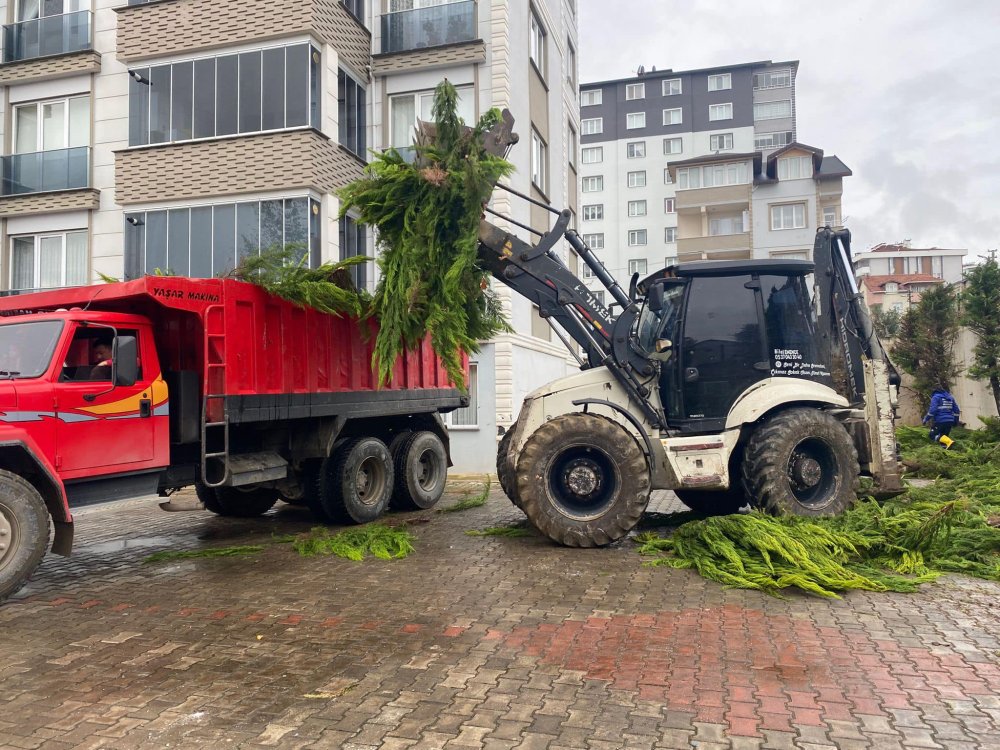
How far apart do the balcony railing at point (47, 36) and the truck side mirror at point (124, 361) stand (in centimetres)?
1420

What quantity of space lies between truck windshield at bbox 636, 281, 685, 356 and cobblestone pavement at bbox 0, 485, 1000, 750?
8.07 ft

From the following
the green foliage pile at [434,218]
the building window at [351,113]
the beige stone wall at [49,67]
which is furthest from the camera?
the beige stone wall at [49,67]

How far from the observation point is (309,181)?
603 inches

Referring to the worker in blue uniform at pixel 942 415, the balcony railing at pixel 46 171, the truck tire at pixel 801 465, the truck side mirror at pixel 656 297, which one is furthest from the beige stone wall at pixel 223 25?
the worker in blue uniform at pixel 942 415

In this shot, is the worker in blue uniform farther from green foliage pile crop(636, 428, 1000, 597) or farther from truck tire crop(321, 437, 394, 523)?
truck tire crop(321, 437, 394, 523)

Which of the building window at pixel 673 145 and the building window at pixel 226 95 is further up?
the building window at pixel 673 145

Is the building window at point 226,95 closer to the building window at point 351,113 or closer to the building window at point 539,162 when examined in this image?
the building window at point 351,113

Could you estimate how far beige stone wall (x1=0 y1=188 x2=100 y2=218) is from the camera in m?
17.4

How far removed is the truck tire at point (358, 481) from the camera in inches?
367

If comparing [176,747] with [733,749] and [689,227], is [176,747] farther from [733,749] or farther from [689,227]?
[689,227]

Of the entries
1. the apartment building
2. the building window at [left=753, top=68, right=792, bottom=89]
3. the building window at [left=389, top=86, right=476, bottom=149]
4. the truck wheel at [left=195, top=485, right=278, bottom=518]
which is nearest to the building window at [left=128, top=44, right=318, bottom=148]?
the apartment building

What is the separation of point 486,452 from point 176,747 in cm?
1338

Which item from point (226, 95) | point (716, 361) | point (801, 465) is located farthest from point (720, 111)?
point (801, 465)

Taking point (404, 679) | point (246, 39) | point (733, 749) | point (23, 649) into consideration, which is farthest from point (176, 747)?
point (246, 39)
